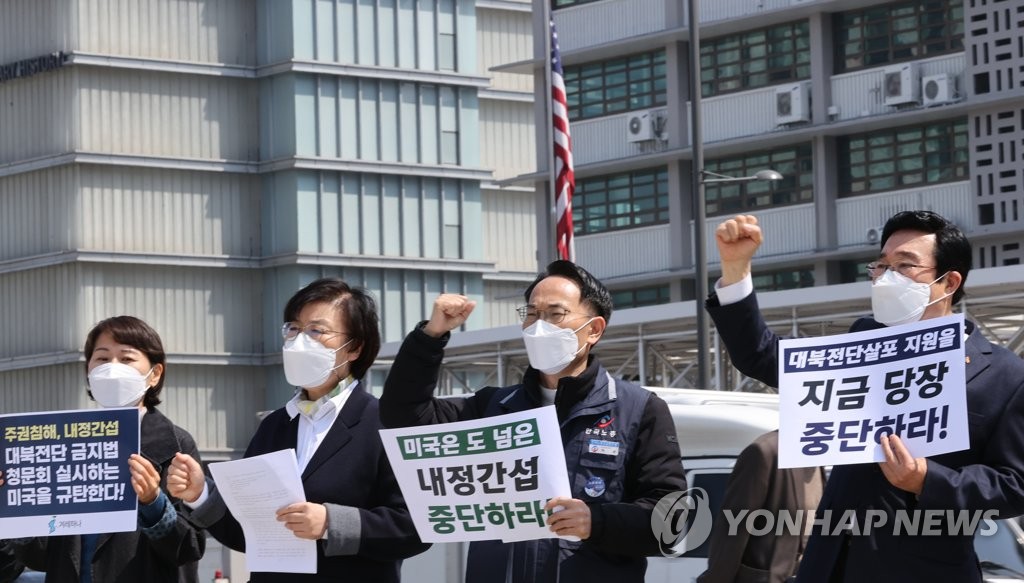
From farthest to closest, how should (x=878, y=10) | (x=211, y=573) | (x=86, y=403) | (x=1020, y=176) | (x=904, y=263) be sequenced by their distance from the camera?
(x=86, y=403), (x=878, y=10), (x=1020, y=176), (x=211, y=573), (x=904, y=263)

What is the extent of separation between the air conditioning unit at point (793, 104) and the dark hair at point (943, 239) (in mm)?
38095

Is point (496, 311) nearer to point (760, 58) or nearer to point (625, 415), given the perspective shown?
point (760, 58)

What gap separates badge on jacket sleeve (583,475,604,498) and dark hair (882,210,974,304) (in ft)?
3.92

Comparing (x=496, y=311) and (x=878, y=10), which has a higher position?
(x=878, y=10)

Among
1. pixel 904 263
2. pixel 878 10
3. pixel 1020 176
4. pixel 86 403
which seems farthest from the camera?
pixel 86 403

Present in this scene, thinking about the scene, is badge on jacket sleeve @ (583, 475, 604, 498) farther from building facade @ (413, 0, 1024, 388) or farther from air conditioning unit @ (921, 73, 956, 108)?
air conditioning unit @ (921, 73, 956, 108)

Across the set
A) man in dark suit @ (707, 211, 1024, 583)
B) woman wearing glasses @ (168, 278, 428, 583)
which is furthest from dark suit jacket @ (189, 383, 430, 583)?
man in dark suit @ (707, 211, 1024, 583)

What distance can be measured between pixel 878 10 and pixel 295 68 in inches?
679

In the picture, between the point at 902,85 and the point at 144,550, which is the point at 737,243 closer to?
the point at 144,550

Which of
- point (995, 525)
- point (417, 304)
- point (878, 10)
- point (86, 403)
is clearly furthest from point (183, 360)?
point (995, 525)

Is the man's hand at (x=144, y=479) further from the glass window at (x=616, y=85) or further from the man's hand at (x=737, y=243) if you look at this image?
the glass window at (x=616, y=85)

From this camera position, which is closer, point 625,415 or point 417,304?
point 625,415

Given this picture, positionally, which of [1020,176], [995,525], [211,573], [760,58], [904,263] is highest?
[760,58]

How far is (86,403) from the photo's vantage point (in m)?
52.2
